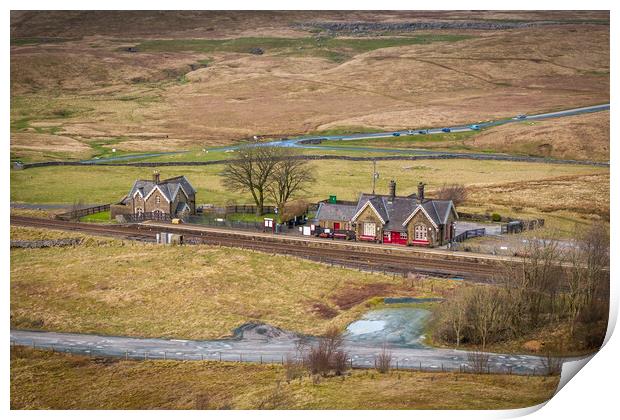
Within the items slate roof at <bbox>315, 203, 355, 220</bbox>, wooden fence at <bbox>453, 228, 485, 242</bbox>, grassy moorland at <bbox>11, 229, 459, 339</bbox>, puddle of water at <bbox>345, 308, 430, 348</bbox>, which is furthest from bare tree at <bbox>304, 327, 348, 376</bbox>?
slate roof at <bbox>315, 203, 355, 220</bbox>

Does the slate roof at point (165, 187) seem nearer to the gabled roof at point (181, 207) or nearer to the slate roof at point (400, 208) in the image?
the gabled roof at point (181, 207)

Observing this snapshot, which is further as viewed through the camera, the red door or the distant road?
the distant road

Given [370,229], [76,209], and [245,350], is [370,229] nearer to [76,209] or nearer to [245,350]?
[245,350]

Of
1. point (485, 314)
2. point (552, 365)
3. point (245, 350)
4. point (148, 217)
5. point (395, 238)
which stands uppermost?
point (148, 217)

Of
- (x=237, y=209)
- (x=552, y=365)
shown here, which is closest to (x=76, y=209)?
(x=237, y=209)

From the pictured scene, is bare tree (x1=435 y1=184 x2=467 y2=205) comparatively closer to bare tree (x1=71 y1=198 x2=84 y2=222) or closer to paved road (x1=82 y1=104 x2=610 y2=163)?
paved road (x1=82 y1=104 x2=610 y2=163)
